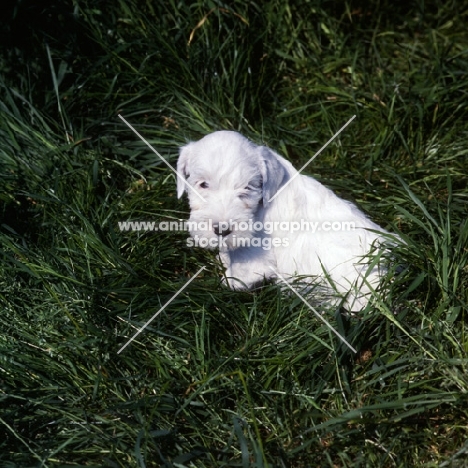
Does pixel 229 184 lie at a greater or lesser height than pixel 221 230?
greater

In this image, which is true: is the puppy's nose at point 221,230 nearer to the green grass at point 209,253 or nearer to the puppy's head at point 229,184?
the puppy's head at point 229,184

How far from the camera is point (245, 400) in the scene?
10.3 ft

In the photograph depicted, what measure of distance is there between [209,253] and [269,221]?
569 millimetres

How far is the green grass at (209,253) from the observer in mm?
2984

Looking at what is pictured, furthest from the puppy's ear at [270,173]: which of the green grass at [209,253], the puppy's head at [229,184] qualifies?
the green grass at [209,253]

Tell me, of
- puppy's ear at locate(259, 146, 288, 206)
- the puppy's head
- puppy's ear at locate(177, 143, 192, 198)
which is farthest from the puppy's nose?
puppy's ear at locate(177, 143, 192, 198)

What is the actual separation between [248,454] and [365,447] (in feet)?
1.85

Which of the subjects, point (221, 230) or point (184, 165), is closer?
point (221, 230)

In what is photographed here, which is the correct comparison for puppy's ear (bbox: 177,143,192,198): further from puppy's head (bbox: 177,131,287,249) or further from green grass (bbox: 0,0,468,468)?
green grass (bbox: 0,0,468,468)

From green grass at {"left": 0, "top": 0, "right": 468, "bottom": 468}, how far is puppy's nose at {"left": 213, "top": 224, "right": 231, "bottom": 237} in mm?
411

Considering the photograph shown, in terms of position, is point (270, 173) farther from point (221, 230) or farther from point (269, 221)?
point (221, 230)

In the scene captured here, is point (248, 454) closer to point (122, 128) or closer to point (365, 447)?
point (365, 447)

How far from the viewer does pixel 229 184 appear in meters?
3.45

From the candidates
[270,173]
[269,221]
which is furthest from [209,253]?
[270,173]
